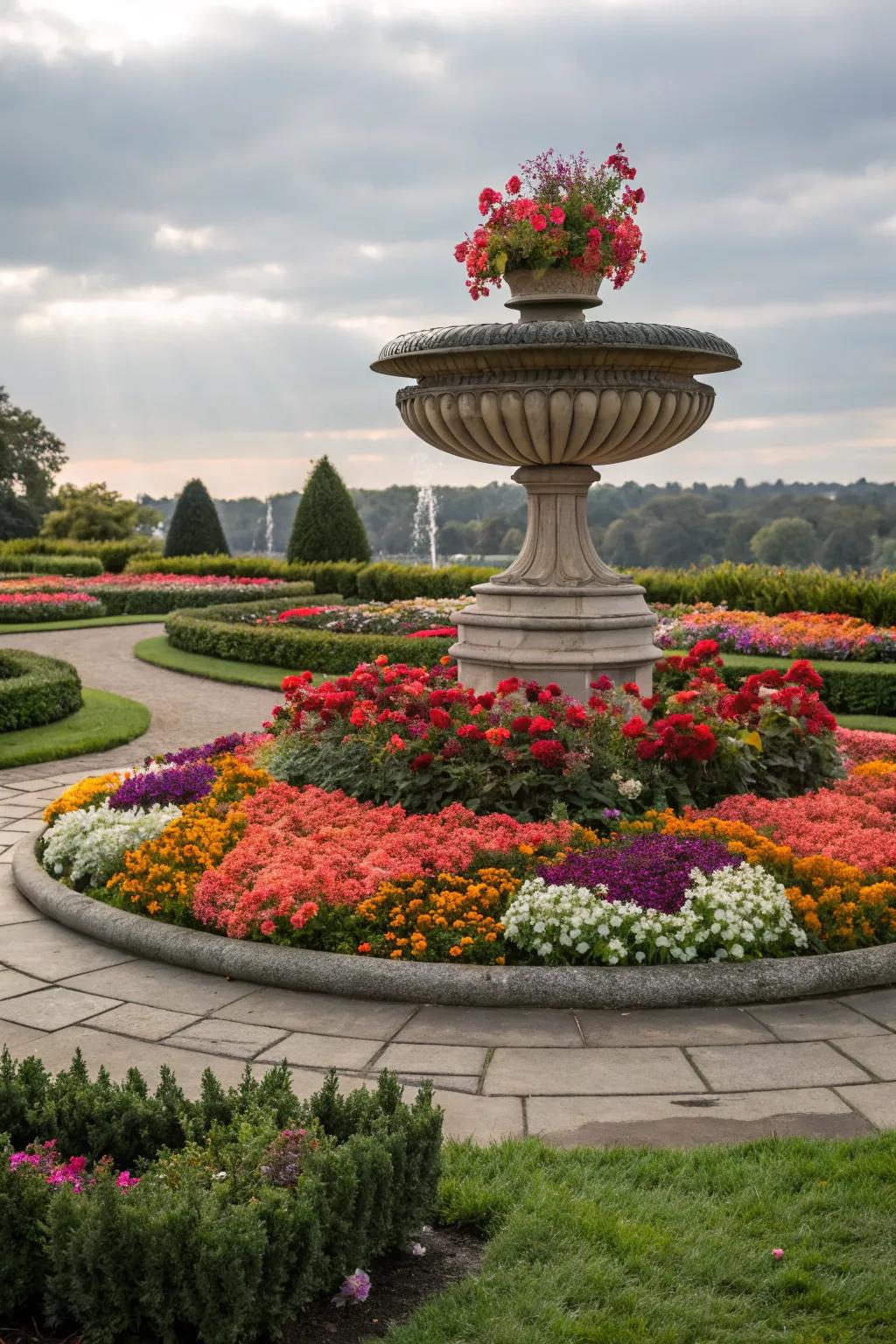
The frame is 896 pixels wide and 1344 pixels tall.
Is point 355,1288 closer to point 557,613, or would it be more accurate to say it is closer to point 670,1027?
point 670,1027

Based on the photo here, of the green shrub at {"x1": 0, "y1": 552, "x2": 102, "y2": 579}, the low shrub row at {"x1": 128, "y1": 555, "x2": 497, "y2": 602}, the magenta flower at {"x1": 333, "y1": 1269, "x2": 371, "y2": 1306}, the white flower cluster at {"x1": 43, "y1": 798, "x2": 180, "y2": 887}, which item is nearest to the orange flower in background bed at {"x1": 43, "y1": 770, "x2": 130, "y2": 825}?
the white flower cluster at {"x1": 43, "y1": 798, "x2": 180, "y2": 887}

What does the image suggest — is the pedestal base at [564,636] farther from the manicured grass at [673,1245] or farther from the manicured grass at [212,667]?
the manicured grass at [212,667]

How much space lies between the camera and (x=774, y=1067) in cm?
420

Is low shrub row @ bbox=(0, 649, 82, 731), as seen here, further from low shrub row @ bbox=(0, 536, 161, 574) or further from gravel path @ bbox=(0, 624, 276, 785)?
low shrub row @ bbox=(0, 536, 161, 574)

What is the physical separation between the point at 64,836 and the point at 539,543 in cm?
345

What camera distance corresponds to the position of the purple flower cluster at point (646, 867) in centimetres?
519

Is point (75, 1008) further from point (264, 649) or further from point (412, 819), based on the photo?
point (264, 649)

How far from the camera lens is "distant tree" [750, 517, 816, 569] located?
35312 millimetres

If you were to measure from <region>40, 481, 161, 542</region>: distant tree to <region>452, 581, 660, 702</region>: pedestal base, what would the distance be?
113 feet

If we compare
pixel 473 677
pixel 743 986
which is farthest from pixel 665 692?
pixel 743 986

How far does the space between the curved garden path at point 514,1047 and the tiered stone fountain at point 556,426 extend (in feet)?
10.5

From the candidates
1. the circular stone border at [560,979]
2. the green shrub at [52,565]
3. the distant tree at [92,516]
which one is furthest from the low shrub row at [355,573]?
the circular stone border at [560,979]

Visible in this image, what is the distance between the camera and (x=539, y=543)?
7918mm

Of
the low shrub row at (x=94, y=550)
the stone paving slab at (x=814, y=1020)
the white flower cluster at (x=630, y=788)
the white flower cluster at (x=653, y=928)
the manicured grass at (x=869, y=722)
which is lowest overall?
the manicured grass at (x=869, y=722)
